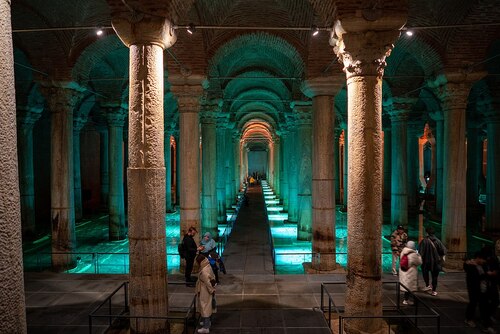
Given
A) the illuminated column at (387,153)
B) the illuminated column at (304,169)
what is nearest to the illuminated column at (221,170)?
the illuminated column at (304,169)

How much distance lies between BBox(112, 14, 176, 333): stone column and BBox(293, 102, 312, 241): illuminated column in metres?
8.80

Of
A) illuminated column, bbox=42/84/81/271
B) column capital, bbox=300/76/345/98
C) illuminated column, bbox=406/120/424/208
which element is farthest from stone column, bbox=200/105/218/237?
illuminated column, bbox=406/120/424/208

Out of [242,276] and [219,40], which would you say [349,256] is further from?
[219,40]

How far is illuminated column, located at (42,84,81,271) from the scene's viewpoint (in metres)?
10.6

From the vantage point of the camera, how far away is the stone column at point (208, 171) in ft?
45.0

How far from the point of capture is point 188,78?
31.0ft

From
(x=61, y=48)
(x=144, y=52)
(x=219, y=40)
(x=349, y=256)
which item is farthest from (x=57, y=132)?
(x=349, y=256)

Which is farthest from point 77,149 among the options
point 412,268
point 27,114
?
point 412,268

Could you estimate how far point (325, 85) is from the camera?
30.9 ft

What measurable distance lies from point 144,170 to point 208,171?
8.43 m

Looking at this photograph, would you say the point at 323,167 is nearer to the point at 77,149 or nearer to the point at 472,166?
the point at 472,166

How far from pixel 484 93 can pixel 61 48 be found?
583 inches

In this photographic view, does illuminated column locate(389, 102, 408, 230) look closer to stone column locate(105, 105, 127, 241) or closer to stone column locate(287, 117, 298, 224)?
stone column locate(287, 117, 298, 224)

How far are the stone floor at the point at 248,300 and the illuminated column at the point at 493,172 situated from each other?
7281 millimetres
